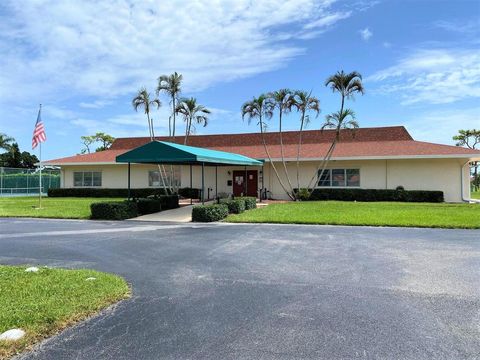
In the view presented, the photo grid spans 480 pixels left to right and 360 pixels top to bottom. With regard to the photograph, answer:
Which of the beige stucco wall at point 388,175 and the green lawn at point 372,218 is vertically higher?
the beige stucco wall at point 388,175

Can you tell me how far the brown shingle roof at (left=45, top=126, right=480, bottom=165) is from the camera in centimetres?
2409

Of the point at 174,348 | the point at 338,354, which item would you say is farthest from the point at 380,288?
the point at 174,348

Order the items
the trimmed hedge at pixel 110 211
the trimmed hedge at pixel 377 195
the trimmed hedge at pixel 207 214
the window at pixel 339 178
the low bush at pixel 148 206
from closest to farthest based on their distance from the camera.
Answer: the trimmed hedge at pixel 207 214 → the trimmed hedge at pixel 110 211 → the low bush at pixel 148 206 → the trimmed hedge at pixel 377 195 → the window at pixel 339 178

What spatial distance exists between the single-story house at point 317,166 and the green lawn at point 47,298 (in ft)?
58.6

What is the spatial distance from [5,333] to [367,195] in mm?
22260

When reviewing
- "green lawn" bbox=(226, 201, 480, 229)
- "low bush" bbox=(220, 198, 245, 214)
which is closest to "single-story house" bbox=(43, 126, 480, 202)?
"low bush" bbox=(220, 198, 245, 214)

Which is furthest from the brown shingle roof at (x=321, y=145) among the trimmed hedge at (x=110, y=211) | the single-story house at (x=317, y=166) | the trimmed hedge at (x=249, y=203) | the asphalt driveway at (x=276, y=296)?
the asphalt driveway at (x=276, y=296)

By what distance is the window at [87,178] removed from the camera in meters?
31.3

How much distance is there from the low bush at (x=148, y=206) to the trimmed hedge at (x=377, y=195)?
401 inches

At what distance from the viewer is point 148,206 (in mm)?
18484

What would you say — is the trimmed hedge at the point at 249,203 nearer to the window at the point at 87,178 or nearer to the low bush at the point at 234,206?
the low bush at the point at 234,206

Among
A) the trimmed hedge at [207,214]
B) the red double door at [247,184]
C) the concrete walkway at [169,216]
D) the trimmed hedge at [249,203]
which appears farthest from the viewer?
the red double door at [247,184]

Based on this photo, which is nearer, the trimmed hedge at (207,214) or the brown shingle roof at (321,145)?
the trimmed hedge at (207,214)

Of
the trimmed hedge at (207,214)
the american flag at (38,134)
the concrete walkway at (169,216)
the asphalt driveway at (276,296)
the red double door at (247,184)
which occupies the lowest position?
the asphalt driveway at (276,296)
